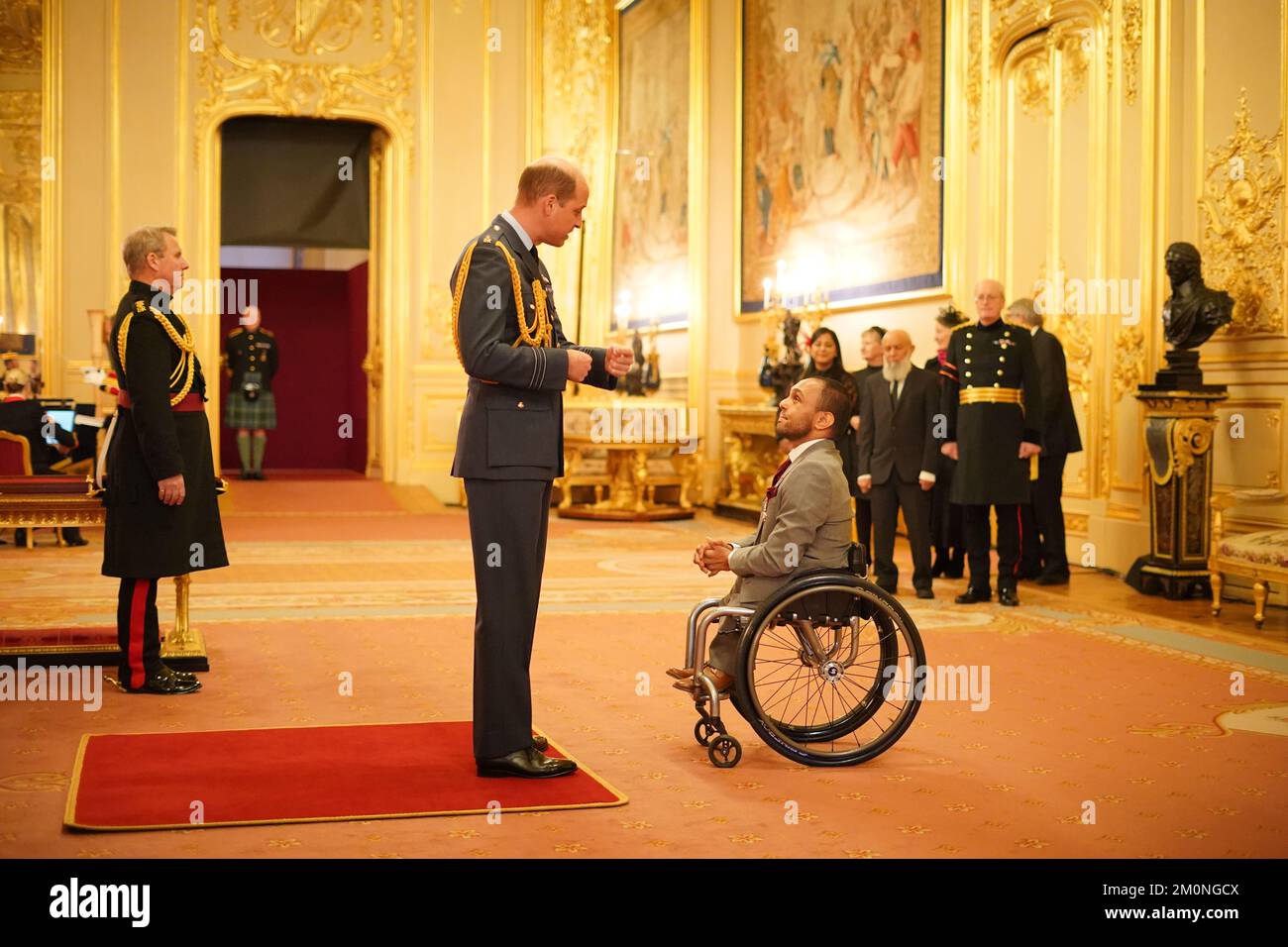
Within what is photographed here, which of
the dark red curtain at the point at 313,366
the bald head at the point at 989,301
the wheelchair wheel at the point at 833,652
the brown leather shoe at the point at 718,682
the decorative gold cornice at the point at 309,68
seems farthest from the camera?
the dark red curtain at the point at 313,366

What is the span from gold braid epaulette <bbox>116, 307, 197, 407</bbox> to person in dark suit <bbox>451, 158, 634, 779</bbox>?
4.75 ft

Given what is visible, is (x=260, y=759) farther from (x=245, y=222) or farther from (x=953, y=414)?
(x=245, y=222)

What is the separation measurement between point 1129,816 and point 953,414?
410 centimetres

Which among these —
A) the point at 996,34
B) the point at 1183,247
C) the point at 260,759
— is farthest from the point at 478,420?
the point at 996,34

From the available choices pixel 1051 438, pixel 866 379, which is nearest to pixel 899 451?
pixel 866 379

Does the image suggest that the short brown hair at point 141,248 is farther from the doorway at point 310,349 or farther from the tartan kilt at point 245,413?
the doorway at point 310,349

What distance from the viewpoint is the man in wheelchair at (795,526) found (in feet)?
12.1

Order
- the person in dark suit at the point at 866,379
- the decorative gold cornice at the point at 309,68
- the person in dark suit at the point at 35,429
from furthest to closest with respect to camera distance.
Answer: the decorative gold cornice at the point at 309,68 < the person in dark suit at the point at 35,429 < the person in dark suit at the point at 866,379

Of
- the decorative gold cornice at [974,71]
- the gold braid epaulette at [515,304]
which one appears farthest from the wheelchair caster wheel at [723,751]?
the decorative gold cornice at [974,71]

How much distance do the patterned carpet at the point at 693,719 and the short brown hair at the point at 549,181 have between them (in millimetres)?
1478

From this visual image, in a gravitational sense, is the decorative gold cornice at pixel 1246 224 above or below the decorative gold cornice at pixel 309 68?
below

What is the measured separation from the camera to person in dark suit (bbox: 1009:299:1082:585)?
776 cm

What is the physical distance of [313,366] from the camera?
18078mm

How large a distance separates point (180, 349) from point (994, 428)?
394 cm
